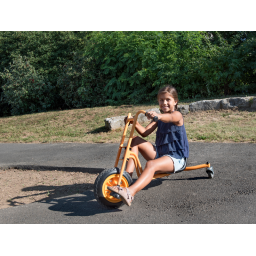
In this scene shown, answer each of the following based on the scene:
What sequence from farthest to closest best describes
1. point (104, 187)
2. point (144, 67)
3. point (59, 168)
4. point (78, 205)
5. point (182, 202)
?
point (144, 67) < point (59, 168) < point (78, 205) < point (182, 202) < point (104, 187)

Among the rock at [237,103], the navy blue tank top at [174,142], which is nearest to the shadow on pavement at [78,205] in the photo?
the navy blue tank top at [174,142]

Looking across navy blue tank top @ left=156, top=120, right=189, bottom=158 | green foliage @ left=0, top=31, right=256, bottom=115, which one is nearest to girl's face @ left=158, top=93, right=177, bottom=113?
→ navy blue tank top @ left=156, top=120, right=189, bottom=158

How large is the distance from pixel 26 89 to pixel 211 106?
9726mm

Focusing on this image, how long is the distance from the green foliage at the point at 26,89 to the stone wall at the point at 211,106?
24.6 ft

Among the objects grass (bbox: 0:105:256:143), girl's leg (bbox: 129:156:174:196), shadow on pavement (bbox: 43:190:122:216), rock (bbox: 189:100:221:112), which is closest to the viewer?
girl's leg (bbox: 129:156:174:196)

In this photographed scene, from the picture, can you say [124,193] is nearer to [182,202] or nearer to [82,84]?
[182,202]

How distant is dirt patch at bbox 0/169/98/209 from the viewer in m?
3.94

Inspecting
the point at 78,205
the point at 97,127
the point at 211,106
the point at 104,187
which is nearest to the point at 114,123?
the point at 97,127

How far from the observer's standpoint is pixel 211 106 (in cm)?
852

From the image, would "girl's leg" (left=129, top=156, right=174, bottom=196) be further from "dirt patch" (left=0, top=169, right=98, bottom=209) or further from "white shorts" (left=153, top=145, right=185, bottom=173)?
"dirt patch" (left=0, top=169, right=98, bottom=209)

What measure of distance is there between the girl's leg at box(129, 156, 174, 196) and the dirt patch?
1331mm

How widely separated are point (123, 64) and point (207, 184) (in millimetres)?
8978

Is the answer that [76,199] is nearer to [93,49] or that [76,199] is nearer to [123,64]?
[123,64]

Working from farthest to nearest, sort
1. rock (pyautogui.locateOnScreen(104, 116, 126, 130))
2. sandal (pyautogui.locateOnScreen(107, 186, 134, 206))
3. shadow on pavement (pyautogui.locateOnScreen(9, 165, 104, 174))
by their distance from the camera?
rock (pyautogui.locateOnScreen(104, 116, 126, 130)), shadow on pavement (pyautogui.locateOnScreen(9, 165, 104, 174)), sandal (pyautogui.locateOnScreen(107, 186, 134, 206))
